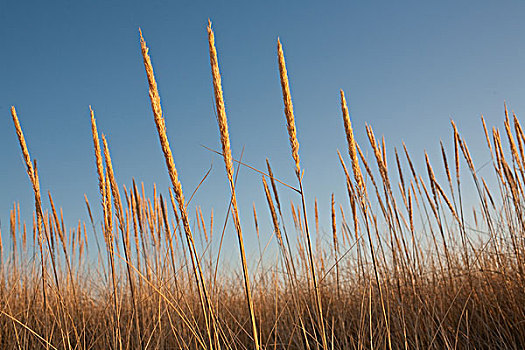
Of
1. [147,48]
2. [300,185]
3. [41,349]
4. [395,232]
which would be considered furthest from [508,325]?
[41,349]

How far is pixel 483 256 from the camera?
269cm

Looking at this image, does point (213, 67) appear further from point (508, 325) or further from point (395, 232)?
point (508, 325)

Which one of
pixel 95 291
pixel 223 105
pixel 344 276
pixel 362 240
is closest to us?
→ pixel 223 105

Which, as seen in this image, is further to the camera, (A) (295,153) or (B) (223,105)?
(A) (295,153)

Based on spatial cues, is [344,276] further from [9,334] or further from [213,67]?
[213,67]

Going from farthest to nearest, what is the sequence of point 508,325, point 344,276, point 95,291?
point 95,291 → point 344,276 → point 508,325

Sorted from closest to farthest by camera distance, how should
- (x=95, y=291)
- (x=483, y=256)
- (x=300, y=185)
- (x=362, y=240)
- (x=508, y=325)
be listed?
(x=300, y=185) → (x=508, y=325) → (x=362, y=240) → (x=483, y=256) → (x=95, y=291)

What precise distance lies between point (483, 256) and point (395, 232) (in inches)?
28.5

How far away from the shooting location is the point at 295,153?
124 centimetres

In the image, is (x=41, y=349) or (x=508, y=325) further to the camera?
(x=41, y=349)

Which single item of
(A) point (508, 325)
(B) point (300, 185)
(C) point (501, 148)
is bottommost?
(A) point (508, 325)

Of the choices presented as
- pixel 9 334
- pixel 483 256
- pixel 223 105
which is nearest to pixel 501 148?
pixel 483 256

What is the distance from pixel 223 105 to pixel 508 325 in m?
1.99

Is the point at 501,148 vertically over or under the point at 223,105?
over
